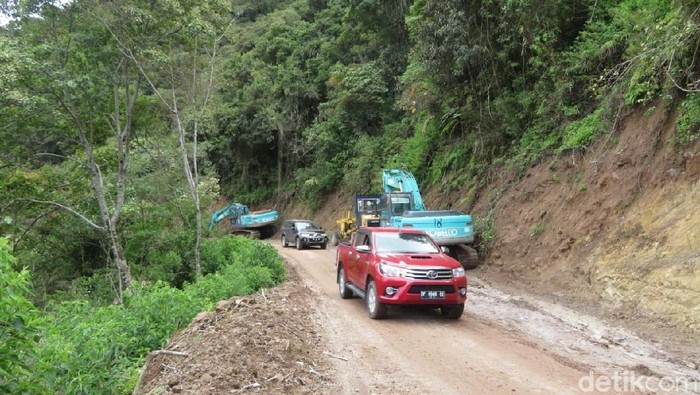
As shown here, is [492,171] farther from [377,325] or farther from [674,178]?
[377,325]

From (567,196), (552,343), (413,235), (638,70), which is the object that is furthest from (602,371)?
(638,70)

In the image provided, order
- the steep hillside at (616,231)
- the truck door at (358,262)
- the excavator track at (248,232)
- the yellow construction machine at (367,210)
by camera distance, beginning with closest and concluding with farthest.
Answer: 1. the steep hillside at (616,231)
2. the truck door at (358,262)
3. the yellow construction machine at (367,210)
4. the excavator track at (248,232)

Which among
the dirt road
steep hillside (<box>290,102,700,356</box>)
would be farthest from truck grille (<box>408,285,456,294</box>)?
steep hillside (<box>290,102,700,356</box>)

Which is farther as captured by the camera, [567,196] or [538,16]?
[538,16]

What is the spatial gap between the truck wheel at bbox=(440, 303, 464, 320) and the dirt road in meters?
0.22

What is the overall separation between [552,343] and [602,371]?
4.49 feet

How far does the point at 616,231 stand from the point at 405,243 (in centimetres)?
488

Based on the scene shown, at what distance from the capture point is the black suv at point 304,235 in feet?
82.7

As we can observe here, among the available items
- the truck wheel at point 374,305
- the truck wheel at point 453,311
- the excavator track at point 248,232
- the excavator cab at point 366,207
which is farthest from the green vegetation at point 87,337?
the excavator track at point 248,232

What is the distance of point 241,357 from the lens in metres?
5.84

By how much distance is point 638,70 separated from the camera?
11.7 m

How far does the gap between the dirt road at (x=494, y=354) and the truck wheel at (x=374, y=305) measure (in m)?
0.15

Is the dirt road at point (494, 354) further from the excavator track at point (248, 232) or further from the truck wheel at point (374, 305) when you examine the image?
the excavator track at point (248, 232)

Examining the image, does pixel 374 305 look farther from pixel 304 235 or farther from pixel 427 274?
pixel 304 235
